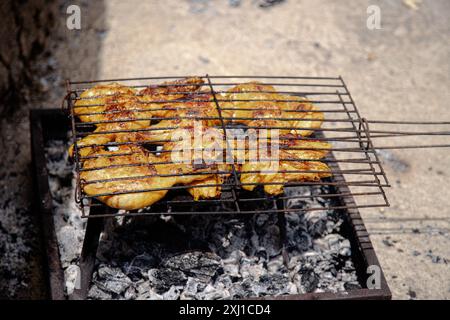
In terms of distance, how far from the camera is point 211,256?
164 inches

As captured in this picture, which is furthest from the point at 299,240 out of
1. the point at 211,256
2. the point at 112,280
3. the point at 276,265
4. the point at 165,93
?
the point at 165,93

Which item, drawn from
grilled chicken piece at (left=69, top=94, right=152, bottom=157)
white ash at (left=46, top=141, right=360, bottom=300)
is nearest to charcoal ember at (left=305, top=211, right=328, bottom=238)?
white ash at (left=46, top=141, right=360, bottom=300)

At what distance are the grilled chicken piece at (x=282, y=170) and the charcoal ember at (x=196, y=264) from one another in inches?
36.3

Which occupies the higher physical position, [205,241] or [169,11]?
[169,11]

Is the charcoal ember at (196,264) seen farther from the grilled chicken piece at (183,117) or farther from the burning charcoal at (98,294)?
the grilled chicken piece at (183,117)

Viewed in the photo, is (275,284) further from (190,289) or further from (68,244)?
(68,244)

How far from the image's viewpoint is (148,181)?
3.36 metres

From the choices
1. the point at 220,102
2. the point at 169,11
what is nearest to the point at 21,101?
the point at 169,11

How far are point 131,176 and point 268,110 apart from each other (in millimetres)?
1380

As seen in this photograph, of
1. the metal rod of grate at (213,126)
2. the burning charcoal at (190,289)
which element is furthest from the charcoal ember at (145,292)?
the metal rod of grate at (213,126)

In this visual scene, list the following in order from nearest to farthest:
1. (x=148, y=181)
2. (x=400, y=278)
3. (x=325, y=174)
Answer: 1. (x=148, y=181)
2. (x=325, y=174)
3. (x=400, y=278)

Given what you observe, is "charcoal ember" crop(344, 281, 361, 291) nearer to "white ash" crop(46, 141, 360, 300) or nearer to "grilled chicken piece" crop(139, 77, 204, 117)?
"white ash" crop(46, 141, 360, 300)
